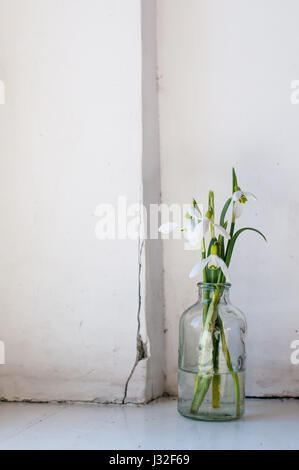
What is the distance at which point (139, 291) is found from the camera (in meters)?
1.31

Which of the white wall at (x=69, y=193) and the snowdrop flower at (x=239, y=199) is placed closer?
the snowdrop flower at (x=239, y=199)

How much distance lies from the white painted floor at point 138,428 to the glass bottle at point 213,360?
31mm

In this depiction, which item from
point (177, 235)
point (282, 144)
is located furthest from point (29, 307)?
point (282, 144)

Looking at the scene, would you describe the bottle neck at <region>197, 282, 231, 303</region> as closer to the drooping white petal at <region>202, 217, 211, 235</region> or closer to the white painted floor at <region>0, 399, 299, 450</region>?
the drooping white petal at <region>202, 217, 211, 235</region>

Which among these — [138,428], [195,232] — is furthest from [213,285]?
[138,428]

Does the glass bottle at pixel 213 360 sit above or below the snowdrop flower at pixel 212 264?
below

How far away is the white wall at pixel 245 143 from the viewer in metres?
1.36

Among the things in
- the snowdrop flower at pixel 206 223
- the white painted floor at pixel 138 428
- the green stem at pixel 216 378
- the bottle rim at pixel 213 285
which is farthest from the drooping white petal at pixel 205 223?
the white painted floor at pixel 138 428

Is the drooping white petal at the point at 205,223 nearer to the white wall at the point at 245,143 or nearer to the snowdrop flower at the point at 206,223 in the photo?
the snowdrop flower at the point at 206,223

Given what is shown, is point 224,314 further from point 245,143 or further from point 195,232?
point 245,143

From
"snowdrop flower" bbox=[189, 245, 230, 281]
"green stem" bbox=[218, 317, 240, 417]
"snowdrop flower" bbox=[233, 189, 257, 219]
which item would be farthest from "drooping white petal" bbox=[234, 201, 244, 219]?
"green stem" bbox=[218, 317, 240, 417]

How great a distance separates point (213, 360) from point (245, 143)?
519 millimetres

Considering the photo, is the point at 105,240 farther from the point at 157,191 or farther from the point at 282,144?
the point at 282,144

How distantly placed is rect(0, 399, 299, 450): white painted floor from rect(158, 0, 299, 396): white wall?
15cm
